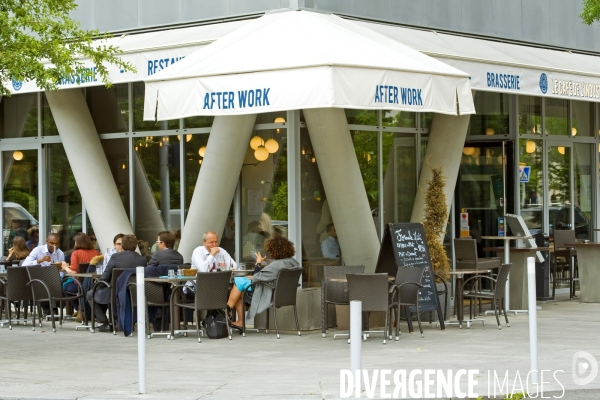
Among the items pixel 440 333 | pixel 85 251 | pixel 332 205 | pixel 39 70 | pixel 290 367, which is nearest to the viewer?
pixel 290 367

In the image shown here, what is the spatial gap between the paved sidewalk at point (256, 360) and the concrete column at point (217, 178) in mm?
1929

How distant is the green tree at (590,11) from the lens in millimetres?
17719

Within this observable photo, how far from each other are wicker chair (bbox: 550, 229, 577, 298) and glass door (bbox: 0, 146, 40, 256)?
9161 millimetres

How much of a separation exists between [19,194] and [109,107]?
9.22 feet

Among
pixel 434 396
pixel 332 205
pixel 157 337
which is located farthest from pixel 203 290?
pixel 434 396

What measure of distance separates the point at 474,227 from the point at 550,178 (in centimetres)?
198

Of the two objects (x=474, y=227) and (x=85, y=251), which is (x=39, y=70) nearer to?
(x=85, y=251)

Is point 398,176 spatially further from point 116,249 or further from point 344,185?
point 116,249

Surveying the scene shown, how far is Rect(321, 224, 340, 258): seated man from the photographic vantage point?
15156mm

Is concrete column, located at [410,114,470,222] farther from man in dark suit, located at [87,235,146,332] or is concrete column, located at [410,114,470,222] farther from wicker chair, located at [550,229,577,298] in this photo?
man in dark suit, located at [87,235,146,332]

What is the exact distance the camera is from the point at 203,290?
43.5ft

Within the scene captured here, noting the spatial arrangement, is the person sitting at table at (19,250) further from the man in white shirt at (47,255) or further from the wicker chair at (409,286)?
the wicker chair at (409,286)

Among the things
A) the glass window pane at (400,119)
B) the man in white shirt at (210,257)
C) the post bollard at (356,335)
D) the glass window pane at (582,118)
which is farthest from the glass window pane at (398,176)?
the post bollard at (356,335)

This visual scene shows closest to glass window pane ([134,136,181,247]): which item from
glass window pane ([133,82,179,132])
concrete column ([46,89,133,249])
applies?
glass window pane ([133,82,179,132])
